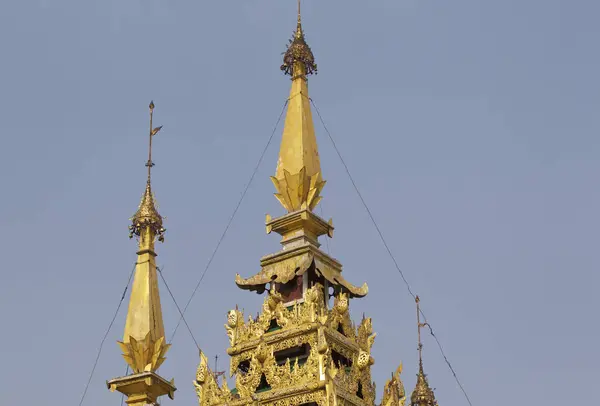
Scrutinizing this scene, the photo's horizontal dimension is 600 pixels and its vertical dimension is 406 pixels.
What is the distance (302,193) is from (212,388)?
4.13 metres

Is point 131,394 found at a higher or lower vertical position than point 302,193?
lower

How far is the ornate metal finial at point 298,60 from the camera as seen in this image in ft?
91.0

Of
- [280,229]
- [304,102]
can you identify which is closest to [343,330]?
[280,229]

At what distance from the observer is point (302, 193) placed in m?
26.0

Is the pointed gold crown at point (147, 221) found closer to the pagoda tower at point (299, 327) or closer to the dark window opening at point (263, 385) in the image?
the pagoda tower at point (299, 327)

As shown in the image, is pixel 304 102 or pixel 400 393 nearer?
pixel 400 393

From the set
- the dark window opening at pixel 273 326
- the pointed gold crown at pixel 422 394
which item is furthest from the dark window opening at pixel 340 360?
the pointed gold crown at pixel 422 394

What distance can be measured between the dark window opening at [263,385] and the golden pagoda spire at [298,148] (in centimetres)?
342

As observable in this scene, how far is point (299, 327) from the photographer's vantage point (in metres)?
24.3

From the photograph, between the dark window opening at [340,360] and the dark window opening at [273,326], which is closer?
the dark window opening at [340,360]

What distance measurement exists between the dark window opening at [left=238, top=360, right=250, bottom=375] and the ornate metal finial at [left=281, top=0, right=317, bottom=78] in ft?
20.7

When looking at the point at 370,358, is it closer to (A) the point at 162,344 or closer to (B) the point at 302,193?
(B) the point at 302,193

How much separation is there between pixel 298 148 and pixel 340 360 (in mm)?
4345

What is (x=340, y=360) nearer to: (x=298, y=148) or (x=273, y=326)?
(x=273, y=326)
